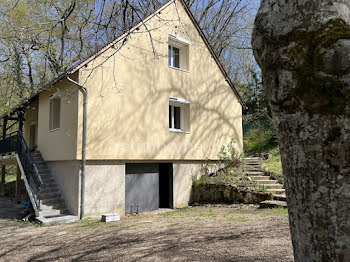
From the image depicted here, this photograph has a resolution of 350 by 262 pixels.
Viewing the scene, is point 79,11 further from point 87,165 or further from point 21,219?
point 21,219

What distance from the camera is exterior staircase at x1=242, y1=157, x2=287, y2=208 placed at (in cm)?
969

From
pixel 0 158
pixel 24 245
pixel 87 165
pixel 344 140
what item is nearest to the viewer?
pixel 344 140

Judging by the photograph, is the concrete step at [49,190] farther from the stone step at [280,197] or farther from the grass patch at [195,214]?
the stone step at [280,197]

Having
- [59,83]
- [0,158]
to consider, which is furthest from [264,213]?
[0,158]

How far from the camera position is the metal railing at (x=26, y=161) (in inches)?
378

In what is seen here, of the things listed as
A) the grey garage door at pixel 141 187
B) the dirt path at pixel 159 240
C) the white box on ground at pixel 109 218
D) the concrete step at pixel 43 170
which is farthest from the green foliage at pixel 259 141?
the concrete step at pixel 43 170

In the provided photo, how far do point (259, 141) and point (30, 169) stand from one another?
14.8 m

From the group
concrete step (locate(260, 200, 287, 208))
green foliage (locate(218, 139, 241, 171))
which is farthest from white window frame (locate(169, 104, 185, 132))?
concrete step (locate(260, 200, 287, 208))

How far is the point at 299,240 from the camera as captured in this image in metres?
1.54

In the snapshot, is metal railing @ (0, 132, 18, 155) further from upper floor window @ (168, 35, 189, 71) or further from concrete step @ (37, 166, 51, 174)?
upper floor window @ (168, 35, 189, 71)

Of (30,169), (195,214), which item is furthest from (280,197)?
(30,169)

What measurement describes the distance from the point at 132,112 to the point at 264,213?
5660 millimetres

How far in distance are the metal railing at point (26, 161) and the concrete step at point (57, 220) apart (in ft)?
2.12

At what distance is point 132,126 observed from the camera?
10758 millimetres
